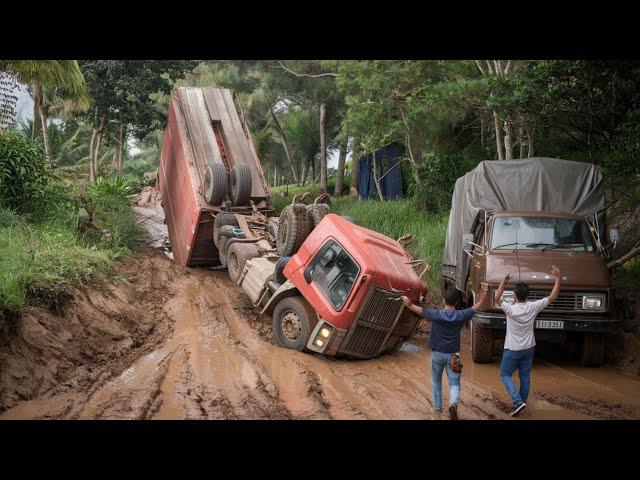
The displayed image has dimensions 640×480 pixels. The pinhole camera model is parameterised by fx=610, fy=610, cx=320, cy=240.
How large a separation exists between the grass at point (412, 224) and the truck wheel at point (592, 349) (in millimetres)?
4136

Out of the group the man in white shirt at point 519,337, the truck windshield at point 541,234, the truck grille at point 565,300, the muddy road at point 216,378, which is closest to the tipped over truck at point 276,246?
the muddy road at point 216,378

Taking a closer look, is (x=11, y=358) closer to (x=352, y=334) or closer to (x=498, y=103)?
(x=352, y=334)

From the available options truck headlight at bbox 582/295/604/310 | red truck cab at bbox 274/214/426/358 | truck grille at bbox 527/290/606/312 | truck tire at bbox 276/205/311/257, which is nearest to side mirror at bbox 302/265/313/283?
red truck cab at bbox 274/214/426/358

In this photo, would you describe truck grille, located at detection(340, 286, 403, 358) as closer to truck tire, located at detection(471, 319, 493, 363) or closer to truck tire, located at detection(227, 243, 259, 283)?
truck tire, located at detection(471, 319, 493, 363)

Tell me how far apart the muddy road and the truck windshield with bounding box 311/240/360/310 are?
0.95 meters

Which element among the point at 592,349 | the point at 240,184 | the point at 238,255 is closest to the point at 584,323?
the point at 592,349

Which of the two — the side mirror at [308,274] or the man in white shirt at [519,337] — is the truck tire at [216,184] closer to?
the side mirror at [308,274]

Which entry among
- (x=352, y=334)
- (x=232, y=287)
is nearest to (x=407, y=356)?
(x=352, y=334)

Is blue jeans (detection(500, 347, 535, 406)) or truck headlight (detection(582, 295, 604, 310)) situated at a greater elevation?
truck headlight (detection(582, 295, 604, 310))

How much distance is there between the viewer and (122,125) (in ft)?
71.5

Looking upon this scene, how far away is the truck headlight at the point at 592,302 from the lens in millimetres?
7920

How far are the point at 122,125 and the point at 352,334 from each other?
16.4 metres

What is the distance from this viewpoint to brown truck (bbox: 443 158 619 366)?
7.93m

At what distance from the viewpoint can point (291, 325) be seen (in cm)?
894
